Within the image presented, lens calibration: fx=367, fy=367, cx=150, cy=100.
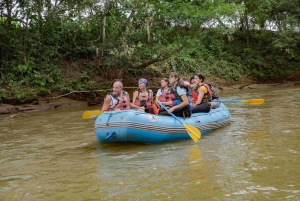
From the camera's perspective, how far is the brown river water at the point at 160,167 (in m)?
3.37

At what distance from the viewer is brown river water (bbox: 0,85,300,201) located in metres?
3.37

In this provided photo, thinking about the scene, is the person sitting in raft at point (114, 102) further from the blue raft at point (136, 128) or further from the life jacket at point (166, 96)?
the life jacket at point (166, 96)

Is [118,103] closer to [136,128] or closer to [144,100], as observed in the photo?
[144,100]

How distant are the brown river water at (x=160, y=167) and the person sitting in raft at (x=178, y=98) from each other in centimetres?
62

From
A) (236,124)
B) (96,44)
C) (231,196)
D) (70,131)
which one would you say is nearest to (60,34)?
(96,44)

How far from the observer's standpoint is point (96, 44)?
653 inches

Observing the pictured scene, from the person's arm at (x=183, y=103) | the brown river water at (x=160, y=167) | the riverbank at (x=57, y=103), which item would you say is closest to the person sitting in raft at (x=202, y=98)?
the brown river water at (x=160, y=167)

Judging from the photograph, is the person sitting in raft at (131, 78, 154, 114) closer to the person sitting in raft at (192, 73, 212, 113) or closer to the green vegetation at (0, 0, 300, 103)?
the person sitting in raft at (192, 73, 212, 113)

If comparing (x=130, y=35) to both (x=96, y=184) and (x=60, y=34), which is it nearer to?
(x=60, y=34)

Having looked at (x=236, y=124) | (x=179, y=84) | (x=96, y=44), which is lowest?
(x=236, y=124)

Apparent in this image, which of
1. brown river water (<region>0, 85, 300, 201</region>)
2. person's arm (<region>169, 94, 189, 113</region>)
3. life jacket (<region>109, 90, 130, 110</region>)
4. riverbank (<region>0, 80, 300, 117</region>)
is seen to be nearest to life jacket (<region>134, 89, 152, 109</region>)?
life jacket (<region>109, 90, 130, 110</region>)

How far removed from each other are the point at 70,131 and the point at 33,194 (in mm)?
4069

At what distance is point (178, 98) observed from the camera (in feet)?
20.9

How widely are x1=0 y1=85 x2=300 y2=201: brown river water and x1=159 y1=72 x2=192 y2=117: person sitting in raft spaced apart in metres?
0.62
